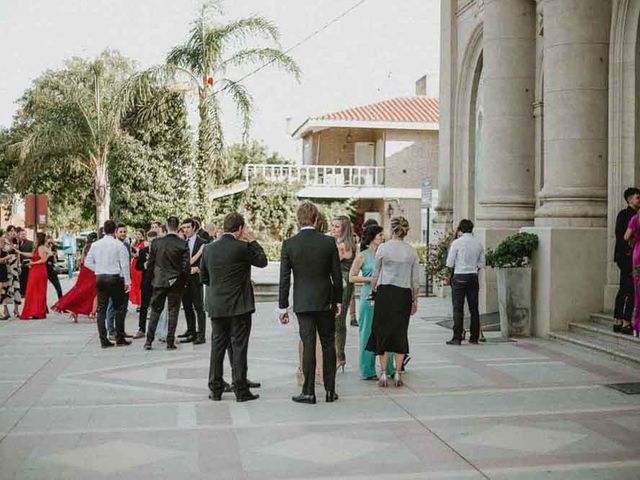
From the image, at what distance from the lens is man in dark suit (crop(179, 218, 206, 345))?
45.9ft

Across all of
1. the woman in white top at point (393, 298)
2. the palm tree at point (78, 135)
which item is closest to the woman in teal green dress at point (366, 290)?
the woman in white top at point (393, 298)

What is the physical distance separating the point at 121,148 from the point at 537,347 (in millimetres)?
27734

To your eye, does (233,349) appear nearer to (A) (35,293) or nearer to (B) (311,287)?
(B) (311,287)

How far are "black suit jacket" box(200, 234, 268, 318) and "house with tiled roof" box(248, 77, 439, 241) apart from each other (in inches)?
1319

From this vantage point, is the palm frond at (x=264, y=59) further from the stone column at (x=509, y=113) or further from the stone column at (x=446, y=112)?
the stone column at (x=509, y=113)

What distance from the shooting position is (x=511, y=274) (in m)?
14.0

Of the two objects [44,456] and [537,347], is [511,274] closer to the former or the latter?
[537,347]

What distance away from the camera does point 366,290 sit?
10.4 meters

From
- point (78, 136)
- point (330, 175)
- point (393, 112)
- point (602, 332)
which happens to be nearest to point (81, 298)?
point (602, 332)

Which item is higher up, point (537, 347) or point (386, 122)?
point (386, 122)

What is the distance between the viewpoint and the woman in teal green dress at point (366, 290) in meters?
10.2

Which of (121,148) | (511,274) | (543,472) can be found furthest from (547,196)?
(121,148)

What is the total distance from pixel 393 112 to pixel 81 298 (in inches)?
1208

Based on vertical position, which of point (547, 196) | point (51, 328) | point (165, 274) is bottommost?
point (51, 328)
